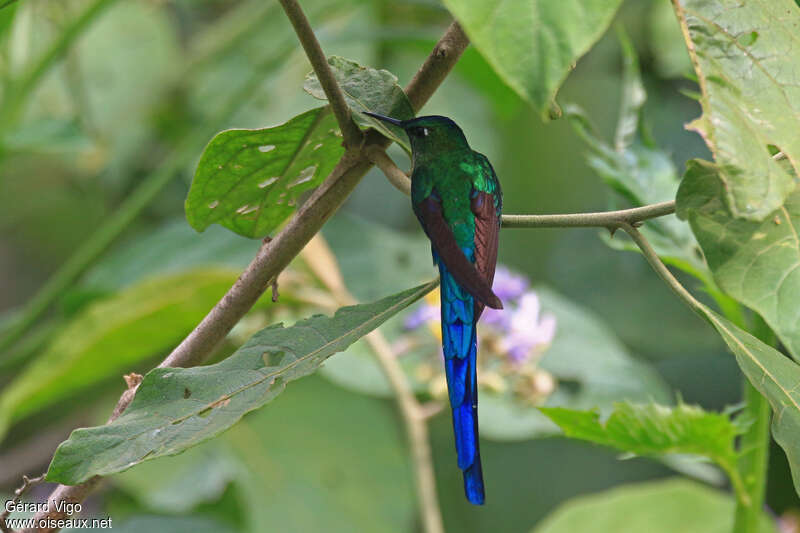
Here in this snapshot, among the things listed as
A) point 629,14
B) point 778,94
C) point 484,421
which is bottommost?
point 484,421

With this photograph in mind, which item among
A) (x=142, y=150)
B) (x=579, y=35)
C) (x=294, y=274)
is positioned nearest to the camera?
(x=579, y=35)

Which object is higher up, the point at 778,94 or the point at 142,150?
the point at 778,94

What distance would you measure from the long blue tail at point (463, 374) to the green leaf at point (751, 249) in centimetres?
13

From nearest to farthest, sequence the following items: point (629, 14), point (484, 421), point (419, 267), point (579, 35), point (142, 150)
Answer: point (579, 35) < point (484, 421) < point (419, 267) < point (142, 150) < point (629, 14)

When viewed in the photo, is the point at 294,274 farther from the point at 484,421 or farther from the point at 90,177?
the point at 90,177

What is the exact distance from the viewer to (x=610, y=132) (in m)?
1.97

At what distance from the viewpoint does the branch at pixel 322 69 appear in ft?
1.24

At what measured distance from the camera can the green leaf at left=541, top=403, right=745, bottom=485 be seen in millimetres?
605

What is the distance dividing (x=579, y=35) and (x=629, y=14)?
1.74 metres

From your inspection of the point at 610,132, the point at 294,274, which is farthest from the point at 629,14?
the point at 294,274

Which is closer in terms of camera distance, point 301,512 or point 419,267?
point 301,512

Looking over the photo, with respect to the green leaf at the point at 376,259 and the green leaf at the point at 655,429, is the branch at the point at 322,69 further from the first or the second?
the green leaf at the point at 376,259

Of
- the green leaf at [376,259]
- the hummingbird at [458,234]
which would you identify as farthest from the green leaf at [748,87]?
the green leaf at [376,259]

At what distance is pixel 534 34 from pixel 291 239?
7.4 inches
